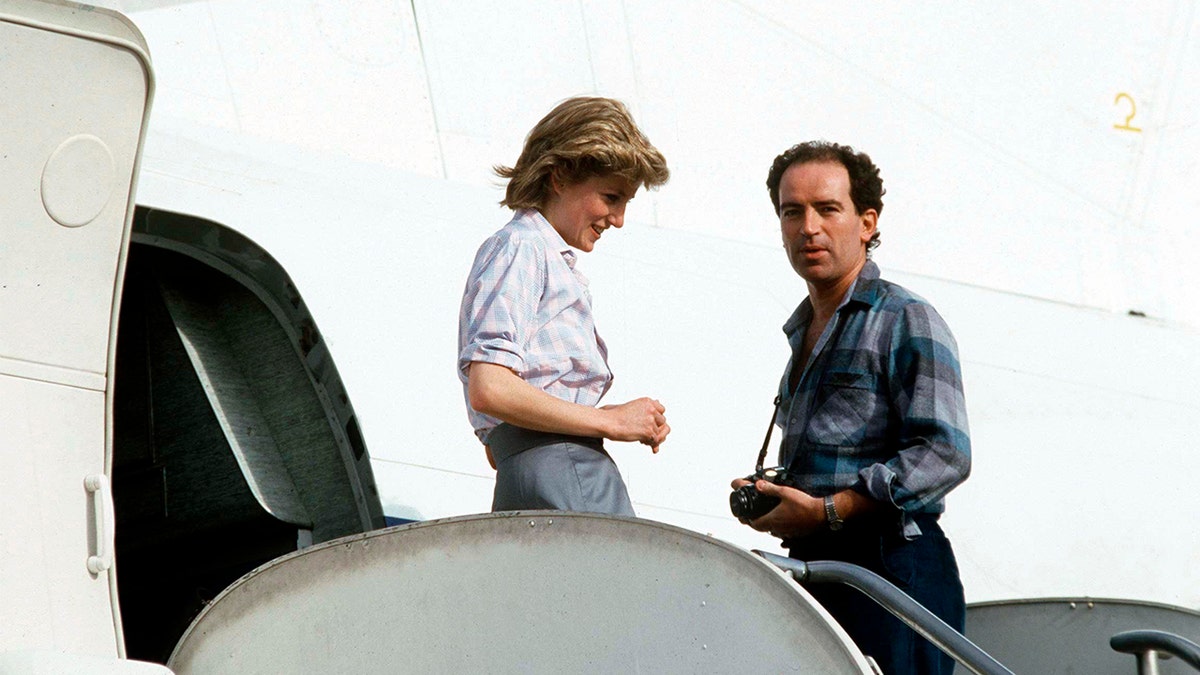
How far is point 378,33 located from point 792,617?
7.16 ft

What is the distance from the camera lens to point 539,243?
245 cm

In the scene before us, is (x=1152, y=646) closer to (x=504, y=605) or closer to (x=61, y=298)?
(x=504, y=605)

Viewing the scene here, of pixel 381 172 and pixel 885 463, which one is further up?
pixel 381 172

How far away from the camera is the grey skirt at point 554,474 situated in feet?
7.60

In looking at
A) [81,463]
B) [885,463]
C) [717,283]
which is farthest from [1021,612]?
[81,463]

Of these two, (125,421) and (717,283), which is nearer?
(125,421)

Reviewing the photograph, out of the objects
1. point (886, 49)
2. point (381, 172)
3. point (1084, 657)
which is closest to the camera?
point (381, 172)

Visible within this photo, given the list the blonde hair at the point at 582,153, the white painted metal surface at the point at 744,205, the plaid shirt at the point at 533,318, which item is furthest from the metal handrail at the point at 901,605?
the white painted metal surface at the point at 744,205

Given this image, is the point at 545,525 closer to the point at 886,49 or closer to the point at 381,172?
the point at 381,172

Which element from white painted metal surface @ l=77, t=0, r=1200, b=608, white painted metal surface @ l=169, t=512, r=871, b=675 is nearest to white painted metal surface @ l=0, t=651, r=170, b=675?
white painted metal surface @ l=169, t=512, r=871, b=675

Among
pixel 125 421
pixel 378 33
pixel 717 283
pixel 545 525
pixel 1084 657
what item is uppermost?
pixel 378 33

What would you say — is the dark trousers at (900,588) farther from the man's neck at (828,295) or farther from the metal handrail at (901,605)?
the man's neck at (828,295)

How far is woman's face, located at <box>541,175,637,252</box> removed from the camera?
253cm

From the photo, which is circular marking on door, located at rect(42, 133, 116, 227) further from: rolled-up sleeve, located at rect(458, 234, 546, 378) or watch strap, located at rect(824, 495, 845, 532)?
watch strap, located at rect(824, 495, 845, 532)
